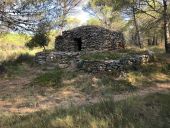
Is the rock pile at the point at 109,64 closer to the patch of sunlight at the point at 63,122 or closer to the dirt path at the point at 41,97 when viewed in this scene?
the dirt path at the point at 41,97

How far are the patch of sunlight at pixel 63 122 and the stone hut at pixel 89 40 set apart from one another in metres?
15.3

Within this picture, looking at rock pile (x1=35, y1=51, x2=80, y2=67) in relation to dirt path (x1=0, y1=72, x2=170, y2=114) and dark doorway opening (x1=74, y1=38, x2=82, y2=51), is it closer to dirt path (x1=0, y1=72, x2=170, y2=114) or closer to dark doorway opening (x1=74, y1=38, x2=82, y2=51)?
dark doorway opening (x1=74, y1=38, x2=82, y2=51)

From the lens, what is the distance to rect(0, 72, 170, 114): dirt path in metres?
14.5

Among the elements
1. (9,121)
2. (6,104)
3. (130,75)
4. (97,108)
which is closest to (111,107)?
(97,108)

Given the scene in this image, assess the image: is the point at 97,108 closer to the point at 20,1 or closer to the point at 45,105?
the point at 45,105

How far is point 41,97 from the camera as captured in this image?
1596cm

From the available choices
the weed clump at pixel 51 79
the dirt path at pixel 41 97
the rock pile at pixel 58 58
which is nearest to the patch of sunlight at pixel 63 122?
the dirt path at pixel 41 97

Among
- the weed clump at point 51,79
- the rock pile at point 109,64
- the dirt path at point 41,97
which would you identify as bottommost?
the dirt path at point 41,97

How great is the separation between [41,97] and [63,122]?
6193 mm

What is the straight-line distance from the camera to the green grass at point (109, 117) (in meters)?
9.67

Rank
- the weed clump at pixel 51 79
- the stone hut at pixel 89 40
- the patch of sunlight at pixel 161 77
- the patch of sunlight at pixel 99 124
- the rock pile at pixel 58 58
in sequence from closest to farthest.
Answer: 1. the patch of sunlight at pixel 99 124
2. the weed clump at pixel 51 79
3. the patch of sunlight at pixel 161 77
4. the rock pile at pixel 58 58
5. the stone hut at pixel 89 40

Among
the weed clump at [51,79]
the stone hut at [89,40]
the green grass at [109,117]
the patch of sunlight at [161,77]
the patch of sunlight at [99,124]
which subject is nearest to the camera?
the patch of sunlight at [99,124]

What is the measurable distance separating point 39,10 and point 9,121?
25.4 feet

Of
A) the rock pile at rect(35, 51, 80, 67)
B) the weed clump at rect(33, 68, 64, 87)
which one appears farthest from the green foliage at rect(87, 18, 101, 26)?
the weed clump at rect(33, 68, 64, 87)
